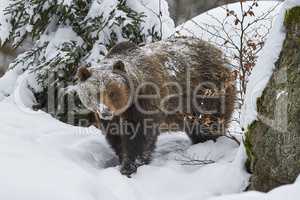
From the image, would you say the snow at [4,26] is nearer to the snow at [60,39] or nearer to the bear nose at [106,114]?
the snow at [60,39]

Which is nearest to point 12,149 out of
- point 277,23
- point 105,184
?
point 105,184

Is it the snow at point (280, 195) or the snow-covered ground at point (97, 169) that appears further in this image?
the snow-covered ground at point (97, 169)

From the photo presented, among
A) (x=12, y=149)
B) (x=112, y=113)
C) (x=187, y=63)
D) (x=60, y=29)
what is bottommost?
(x=12, y=149)

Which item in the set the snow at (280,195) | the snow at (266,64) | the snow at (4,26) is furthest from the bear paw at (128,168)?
the snow at (4,26)

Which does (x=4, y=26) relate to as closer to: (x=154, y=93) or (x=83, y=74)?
(x=83, y=74)

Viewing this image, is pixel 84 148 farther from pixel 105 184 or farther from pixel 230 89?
pixel 230 89

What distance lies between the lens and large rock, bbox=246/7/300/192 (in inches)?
171

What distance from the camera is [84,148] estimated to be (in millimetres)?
6160

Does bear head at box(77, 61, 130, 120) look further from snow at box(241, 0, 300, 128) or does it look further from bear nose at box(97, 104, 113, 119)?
snow at box(241, 0, 300, 128)

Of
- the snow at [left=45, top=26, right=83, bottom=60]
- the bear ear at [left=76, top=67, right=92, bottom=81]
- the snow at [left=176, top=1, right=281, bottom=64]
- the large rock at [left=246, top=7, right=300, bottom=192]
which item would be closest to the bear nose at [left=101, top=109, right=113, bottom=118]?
the bear ear at [left=76, top=67, right=92, bottom=81]

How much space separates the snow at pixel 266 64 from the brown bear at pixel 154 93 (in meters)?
0.95

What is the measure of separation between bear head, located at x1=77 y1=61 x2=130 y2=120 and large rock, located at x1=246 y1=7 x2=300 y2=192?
5.20 ft

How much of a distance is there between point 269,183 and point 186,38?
2.95m

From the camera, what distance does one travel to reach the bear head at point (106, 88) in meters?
5.52
